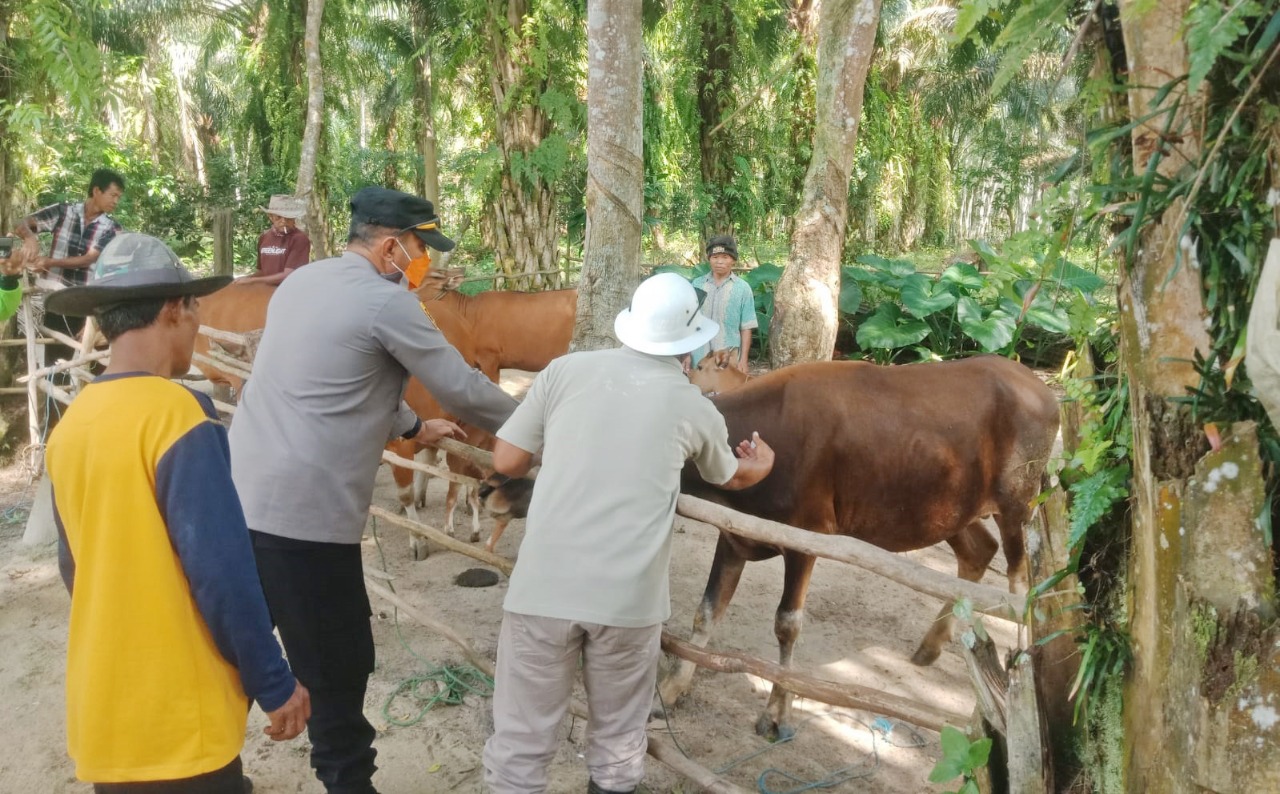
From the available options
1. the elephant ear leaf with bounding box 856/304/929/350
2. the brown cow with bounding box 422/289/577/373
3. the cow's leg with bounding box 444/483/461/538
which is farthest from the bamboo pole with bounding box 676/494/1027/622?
the elephant ear leaf with bounding box 856/304/929/350

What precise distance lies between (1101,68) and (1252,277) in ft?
2.15

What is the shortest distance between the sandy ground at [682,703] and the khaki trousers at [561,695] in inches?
40.9

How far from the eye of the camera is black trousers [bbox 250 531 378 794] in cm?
309

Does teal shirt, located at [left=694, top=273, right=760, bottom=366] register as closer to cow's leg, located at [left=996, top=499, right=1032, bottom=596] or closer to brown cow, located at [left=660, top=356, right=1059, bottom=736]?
brown cow, located at [left=660, top=356, right=1059, bottom=736]

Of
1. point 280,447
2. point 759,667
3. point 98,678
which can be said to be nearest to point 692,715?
point 759,667

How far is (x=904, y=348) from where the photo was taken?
1117cm

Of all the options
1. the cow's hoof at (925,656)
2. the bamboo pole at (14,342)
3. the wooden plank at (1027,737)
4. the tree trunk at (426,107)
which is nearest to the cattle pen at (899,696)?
the wooden plank at (1027,737)

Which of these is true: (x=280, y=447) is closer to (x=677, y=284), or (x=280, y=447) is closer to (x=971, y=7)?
(x=677, y=284)

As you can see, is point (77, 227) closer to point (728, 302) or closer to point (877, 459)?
point (728, 302)

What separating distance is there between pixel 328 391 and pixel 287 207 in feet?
23.4

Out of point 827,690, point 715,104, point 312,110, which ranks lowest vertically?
point 827,690

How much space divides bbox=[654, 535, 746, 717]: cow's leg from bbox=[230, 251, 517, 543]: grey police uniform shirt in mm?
1858

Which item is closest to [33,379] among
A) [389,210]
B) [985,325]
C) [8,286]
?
[8,286]

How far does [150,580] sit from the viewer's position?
6.94 feet
